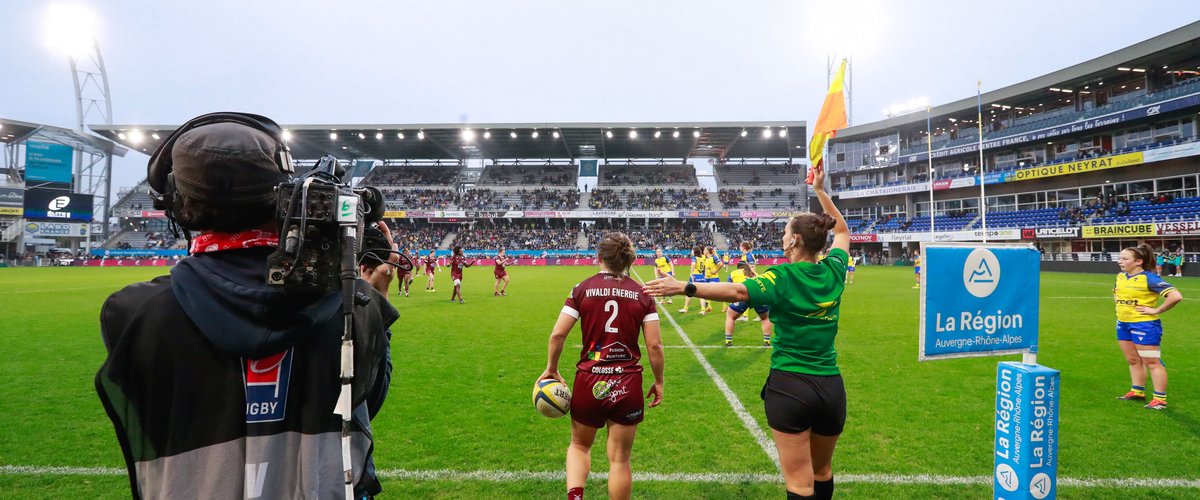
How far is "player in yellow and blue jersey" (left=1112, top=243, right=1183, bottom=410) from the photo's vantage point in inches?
239

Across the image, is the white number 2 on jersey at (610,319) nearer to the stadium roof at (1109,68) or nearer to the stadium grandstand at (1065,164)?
the stadium grandstand at (1065,164)

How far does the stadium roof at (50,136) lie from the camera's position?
46.7m

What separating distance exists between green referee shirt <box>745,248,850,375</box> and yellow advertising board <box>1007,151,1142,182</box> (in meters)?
47.3

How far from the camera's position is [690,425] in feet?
17.9

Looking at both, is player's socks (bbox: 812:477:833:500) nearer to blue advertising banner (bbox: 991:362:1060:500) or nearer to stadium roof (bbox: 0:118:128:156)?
blue advertising banner (bbox: 991:362:1060:500)

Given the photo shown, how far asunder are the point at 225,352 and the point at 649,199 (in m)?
59.4

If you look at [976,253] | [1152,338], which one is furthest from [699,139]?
[976,253]

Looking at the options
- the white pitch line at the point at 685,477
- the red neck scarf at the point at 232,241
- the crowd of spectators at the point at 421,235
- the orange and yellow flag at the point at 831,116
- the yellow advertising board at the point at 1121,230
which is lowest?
the white pitch line at the point at 685,477

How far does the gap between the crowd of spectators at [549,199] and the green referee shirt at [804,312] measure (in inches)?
2182

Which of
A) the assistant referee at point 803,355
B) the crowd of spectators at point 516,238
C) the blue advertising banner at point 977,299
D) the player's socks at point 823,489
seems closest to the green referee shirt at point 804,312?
the assistant referee at point 803,355

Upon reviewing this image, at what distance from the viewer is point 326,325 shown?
1360 millimetres

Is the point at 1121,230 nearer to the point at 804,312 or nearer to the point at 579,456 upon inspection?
A: the point at 804,312

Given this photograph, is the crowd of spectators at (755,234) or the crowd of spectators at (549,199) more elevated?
the crowd of spectators at (549,199)

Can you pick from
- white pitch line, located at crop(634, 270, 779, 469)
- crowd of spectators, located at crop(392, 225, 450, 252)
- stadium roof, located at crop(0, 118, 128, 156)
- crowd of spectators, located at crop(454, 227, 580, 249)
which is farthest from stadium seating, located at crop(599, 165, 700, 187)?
white pitch line, located at crop(634, 270, 779, 469)
